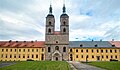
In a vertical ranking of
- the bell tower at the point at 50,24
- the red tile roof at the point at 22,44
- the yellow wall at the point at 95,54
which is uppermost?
the bell tower at the point at 50,24

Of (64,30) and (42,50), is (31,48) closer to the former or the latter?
(42,50)

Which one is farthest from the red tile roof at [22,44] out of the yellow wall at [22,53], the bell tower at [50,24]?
the bell tower at [50,24]

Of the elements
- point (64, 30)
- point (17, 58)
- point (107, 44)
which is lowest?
point (17, 58)

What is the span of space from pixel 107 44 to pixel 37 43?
3219cm

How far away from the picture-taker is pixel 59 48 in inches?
3381

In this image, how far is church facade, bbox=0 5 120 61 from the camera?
281 feet

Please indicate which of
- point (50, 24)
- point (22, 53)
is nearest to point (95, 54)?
point (50, 24)

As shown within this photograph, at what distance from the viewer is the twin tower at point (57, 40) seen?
84.7 meters

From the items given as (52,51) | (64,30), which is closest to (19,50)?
(52,51)

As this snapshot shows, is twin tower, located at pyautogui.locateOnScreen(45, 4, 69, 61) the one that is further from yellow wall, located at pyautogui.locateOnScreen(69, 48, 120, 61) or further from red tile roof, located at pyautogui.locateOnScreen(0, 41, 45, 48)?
red tile roof, located at pyautogui.locateOnScreen(0, 41, 45, 48)

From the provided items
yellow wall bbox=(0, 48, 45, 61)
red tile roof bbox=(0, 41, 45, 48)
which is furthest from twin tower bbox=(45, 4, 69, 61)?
red tile roof bbox=(0, 41, 45, 48)

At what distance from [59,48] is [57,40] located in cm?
348

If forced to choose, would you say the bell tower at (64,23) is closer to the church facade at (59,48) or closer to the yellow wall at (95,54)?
the church facade at (59,48)

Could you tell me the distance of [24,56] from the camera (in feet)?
303
